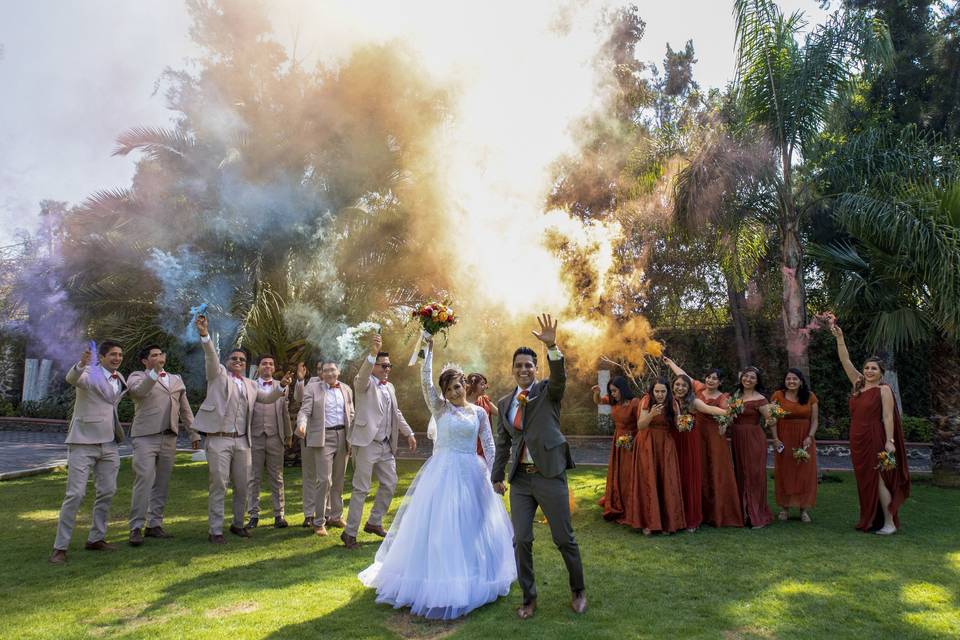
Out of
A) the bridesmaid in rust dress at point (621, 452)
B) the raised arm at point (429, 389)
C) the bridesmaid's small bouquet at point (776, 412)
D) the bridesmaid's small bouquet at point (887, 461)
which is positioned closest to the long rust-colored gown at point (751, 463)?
the bridesmaid's small bouquet at point (776, 412)

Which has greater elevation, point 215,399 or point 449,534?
point 215,399

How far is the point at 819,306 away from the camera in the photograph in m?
15.9

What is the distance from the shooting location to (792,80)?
12344 millimetres

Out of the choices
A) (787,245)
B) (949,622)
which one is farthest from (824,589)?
(787,245)

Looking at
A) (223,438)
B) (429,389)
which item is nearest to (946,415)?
(429,389)

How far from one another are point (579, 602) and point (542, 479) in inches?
38.8

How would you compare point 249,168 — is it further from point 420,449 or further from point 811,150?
point 811,150

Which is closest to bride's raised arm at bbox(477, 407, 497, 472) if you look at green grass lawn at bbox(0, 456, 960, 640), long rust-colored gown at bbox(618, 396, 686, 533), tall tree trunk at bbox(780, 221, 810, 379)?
green grass lawn at bbox(0, 456, 960, 640)

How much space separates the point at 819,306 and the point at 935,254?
621cm

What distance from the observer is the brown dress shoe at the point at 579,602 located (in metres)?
4.87

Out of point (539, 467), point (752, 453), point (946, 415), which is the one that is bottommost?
point (752, 453)

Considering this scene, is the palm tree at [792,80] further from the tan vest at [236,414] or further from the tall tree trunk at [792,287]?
the tan vest at [236,414]

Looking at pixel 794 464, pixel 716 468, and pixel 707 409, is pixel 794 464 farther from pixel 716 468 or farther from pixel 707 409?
pixel 707 409

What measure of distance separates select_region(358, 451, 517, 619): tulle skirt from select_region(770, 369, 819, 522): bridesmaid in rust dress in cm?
485
